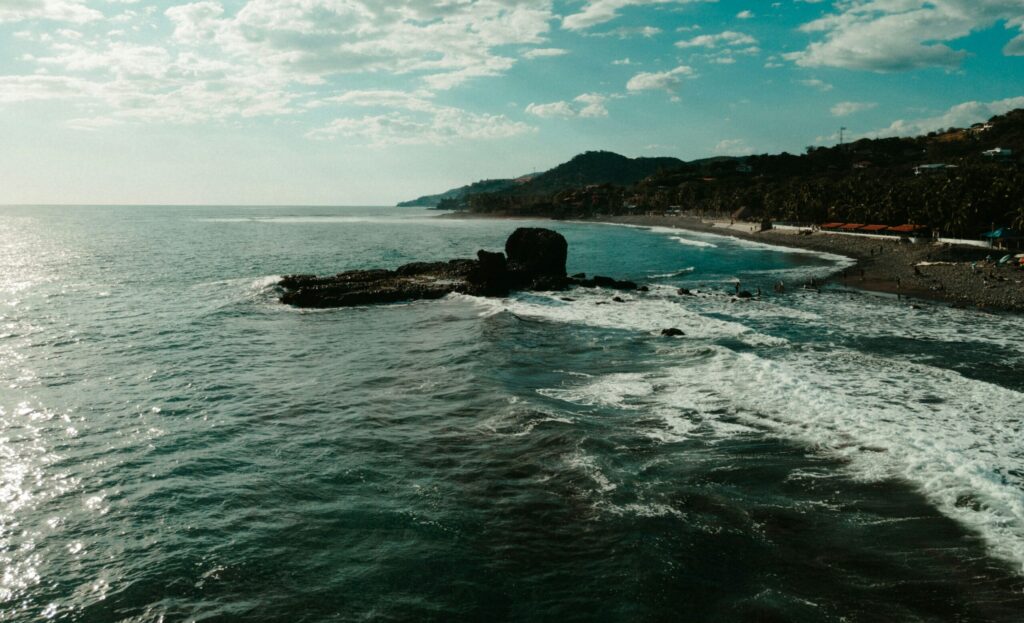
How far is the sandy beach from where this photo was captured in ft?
139

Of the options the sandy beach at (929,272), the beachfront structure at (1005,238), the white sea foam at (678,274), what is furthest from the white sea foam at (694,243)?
the beachfront structure at (1005,238)

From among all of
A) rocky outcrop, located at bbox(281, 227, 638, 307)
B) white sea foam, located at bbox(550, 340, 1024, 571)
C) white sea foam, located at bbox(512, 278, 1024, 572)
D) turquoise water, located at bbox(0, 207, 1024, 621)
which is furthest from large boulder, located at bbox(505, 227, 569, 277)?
white sea foam, located at bbox(550, 340, 1024, 571)

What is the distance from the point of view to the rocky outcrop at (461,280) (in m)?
47.4

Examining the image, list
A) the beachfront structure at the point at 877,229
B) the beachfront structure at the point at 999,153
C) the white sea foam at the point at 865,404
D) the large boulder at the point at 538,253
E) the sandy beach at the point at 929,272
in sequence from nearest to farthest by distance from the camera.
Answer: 1. the white sea foam at the point at 865,404
2. the sandy beach at the point at 929,272
3. the large boulder at the point at 538,253
4. the beachfront structure at the point at 877,229
5. the beachfront structure at the point at 999,153

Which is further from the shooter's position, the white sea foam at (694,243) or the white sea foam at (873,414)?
the white sea foam at (694,243)

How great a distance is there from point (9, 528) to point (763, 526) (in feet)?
54.5

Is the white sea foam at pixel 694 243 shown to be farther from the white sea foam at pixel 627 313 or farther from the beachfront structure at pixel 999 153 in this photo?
the beachfront structure at pixel 999 153

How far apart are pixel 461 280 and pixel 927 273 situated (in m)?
40.9

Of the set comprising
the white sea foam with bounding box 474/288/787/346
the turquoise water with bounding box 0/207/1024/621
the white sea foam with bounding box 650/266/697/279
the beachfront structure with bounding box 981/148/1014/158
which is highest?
the beachfront structure with bounding box 981/148/1014/158

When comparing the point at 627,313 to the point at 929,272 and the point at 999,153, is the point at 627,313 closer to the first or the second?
the point at 929,272

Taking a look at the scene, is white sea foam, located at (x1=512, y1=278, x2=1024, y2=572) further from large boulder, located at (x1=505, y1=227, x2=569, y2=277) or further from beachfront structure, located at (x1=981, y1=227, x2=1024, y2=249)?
beachfront structure, located at (x1=981, y1=227, x2=1024, y2=249)

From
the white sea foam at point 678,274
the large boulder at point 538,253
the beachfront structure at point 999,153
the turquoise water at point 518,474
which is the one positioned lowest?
the turquoise water at point 518,474

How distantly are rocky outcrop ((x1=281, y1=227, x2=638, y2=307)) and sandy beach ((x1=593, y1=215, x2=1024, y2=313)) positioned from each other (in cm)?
2147

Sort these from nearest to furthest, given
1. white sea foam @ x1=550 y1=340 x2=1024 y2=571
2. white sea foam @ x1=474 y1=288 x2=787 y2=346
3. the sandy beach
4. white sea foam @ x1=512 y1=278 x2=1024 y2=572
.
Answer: white sea foam @ x1=550 y1=340 x2=1024 y2=571 < white sea foam @ x1=512 y1=278 x2=1024 y2=572 < white sea foam @ x1=474 y1=288 x2=787 y2=346 < the sandy beach
